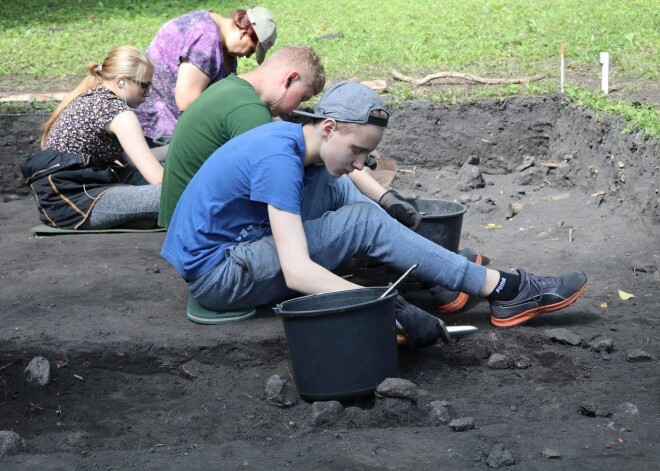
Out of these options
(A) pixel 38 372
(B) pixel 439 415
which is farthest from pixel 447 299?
(A) pixel 38 372

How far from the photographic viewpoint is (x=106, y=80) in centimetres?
561

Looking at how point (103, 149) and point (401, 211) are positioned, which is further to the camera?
point (103, 149)

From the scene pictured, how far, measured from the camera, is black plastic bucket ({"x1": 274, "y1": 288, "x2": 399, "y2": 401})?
3.29 meters

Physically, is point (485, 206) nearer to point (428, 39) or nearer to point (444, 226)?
point (444, 226)

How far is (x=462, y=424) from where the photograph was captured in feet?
10.5

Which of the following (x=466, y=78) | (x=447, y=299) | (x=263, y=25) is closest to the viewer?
(x=447, y=299)

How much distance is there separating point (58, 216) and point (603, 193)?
3539 mm

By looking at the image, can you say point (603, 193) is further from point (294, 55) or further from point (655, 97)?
point (294, 55)

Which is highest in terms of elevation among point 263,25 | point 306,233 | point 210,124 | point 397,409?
point 263,25

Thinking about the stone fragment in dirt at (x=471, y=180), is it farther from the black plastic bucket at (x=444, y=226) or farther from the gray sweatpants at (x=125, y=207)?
the gray sweatpants at (x=125, y=207)

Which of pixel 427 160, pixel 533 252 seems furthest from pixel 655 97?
pixel 533 252

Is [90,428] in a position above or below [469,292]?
below

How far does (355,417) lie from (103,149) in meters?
3.01

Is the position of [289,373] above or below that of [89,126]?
below
